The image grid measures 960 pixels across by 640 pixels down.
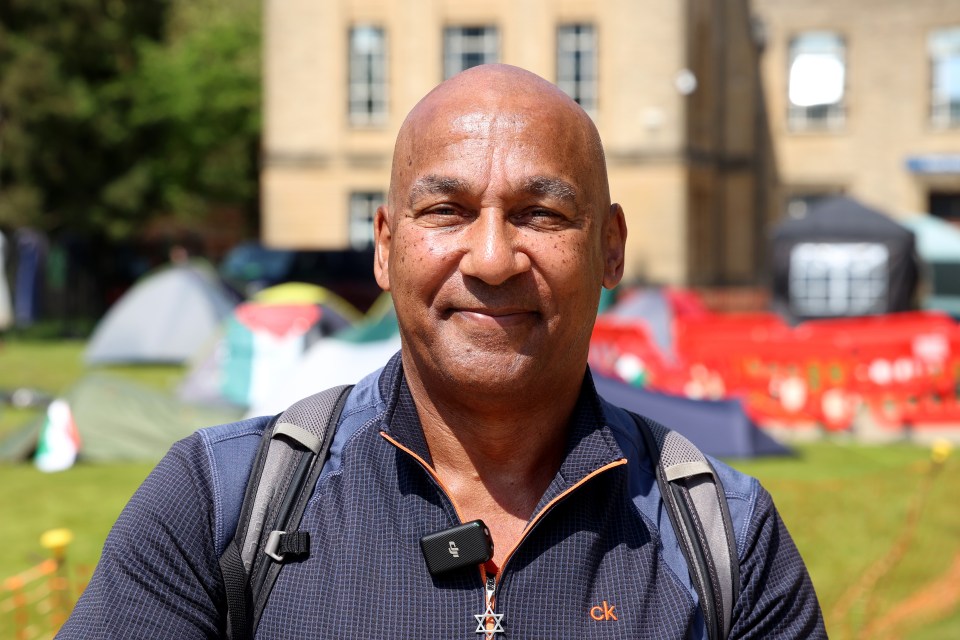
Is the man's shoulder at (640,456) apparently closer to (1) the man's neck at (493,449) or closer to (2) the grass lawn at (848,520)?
(1) the man's neck at (493,449)

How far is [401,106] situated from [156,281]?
11.1 m

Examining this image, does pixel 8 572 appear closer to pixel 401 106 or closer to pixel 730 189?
pixel 401 106

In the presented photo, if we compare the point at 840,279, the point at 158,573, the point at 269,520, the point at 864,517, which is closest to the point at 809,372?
the point at 864,517

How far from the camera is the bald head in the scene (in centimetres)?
193

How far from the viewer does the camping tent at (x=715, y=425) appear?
1021 centimetres

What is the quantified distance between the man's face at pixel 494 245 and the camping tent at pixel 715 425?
8.12 meters

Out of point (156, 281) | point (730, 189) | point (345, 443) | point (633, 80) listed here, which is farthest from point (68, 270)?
point (345, 443)

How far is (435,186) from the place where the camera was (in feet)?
6.32

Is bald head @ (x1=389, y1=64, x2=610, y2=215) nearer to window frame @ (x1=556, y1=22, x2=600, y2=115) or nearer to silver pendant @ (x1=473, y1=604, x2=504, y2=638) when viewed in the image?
silver pendant @ (x1=473, y1=604, x2=504, y2=638)

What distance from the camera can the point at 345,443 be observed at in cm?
197

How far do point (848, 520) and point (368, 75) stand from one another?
75.5ft

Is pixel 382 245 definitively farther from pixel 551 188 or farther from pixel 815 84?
pixel 815 84

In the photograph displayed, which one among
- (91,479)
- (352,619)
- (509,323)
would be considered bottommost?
(91,479)

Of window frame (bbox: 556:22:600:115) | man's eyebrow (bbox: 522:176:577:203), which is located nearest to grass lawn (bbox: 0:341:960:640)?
man's eyebrow (bbox: 522:176:577:203)
